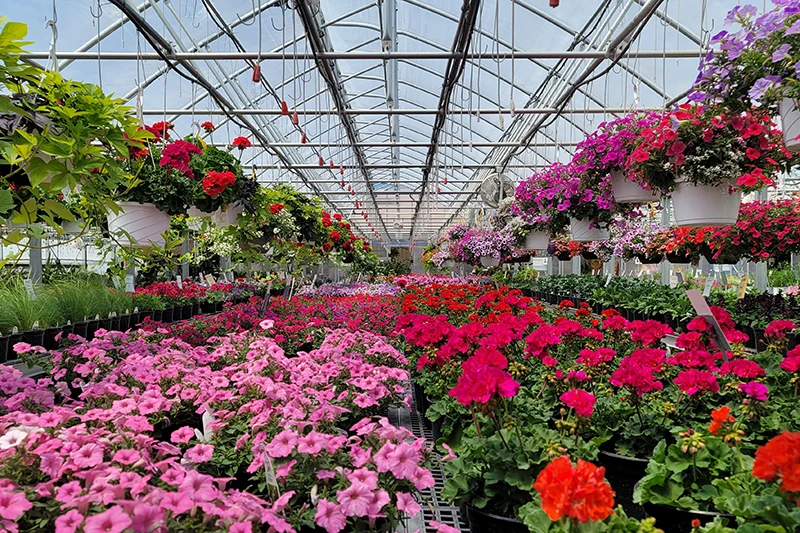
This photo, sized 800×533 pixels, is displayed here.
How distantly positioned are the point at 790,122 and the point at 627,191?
48.9 inches

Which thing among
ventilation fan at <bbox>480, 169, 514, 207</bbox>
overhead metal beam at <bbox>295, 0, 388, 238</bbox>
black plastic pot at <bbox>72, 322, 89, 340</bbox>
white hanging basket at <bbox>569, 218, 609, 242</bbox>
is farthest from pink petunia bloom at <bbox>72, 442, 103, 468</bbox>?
ventilation fan at <bbox>480, 169, 514, 207</bbox>

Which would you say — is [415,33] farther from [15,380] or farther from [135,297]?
[15,380]

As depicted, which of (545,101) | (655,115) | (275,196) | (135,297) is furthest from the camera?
(545,101)

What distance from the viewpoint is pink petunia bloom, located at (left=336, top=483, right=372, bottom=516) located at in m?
1.00

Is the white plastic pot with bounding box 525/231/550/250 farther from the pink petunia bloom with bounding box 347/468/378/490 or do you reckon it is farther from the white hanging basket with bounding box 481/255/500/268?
the pink petunia bloom with bounding box 347/468/378/490

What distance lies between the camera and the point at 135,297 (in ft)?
14.5

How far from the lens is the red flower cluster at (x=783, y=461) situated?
0.80m

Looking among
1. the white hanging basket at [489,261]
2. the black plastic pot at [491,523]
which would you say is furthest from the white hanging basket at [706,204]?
the white hanging basket at [489,261]

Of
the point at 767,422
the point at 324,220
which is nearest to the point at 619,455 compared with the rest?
the point at 767,422

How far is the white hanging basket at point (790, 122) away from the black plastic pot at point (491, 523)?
3.46ft

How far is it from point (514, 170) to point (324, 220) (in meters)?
9.11

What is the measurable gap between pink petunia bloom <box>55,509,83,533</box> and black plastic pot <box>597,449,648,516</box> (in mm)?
1134

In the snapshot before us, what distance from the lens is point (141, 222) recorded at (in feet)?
7.77

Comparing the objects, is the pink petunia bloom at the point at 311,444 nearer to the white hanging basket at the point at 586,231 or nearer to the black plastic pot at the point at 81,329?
the black plastic pot at the point at 81,329
